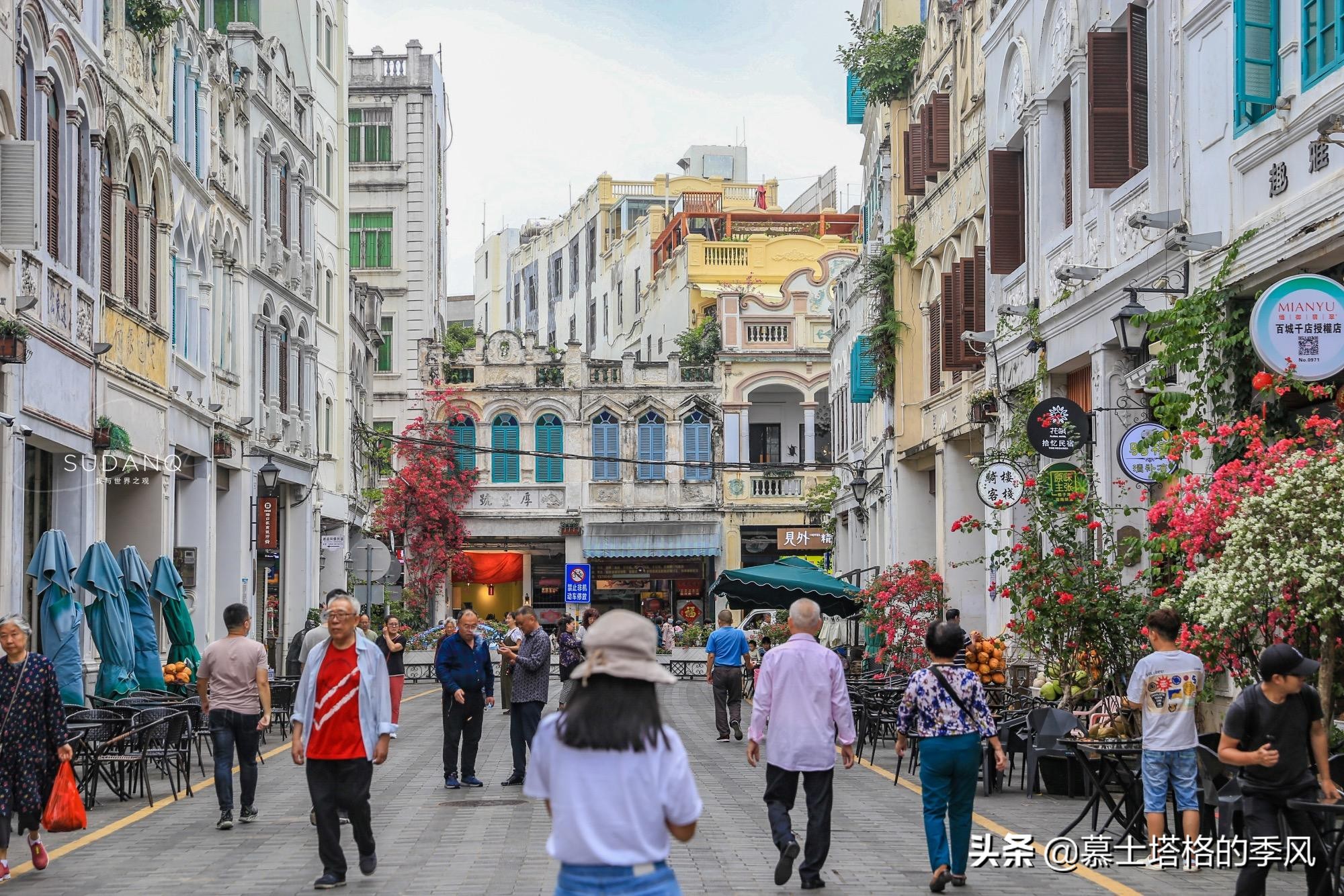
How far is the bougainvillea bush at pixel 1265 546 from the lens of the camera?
11617 millimetres

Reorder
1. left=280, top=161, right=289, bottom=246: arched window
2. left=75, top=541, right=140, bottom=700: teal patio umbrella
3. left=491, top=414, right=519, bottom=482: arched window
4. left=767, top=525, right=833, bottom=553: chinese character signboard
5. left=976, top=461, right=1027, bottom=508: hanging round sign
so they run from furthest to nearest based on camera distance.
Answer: left=491, top=414, right=519, bottom=482: arched window, left=767, top=525, right=833, bottom=553: chinese character signboard, left=280, top=161, right=289, bottom=246: arched window, left=976, top=461, right=1027, bottom=508: hanging round sign, left=75, top=541, right=140, bottom=700: teal patio umbrella

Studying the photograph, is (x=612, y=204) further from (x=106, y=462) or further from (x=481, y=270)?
(x=106, y=462)

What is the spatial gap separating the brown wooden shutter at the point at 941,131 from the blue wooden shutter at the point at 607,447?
27760 millimetres

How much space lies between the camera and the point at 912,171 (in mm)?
30031

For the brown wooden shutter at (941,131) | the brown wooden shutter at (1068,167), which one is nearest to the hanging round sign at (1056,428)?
the brown wooden shutter at (1068,167)

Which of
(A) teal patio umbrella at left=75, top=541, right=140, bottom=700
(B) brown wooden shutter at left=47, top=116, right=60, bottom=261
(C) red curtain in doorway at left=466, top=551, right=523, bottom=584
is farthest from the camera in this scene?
(C) red curtain in doorway at left=466, top=551, right=523, bottom=584

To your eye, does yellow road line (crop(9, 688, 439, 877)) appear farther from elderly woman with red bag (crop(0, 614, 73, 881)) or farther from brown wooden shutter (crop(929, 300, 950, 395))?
brown wooden shutter (crop(929, 300, 950, 395))

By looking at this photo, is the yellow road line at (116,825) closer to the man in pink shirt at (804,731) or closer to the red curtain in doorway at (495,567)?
the man in pink shirt at (804,731)

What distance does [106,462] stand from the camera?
2364 cm

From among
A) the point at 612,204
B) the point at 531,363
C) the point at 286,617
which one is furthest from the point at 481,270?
the point at 286,617

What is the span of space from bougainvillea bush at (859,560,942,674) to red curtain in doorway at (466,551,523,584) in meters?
26.8

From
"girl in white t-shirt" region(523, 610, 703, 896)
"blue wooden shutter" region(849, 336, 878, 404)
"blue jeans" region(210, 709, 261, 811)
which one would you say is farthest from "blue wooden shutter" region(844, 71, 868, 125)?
"girl in white t-shirt" region(523, 610, 703, 896)

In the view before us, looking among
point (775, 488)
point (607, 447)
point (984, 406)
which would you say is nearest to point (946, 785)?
point (984, 406)

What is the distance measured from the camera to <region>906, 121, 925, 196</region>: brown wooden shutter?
2964 cm
